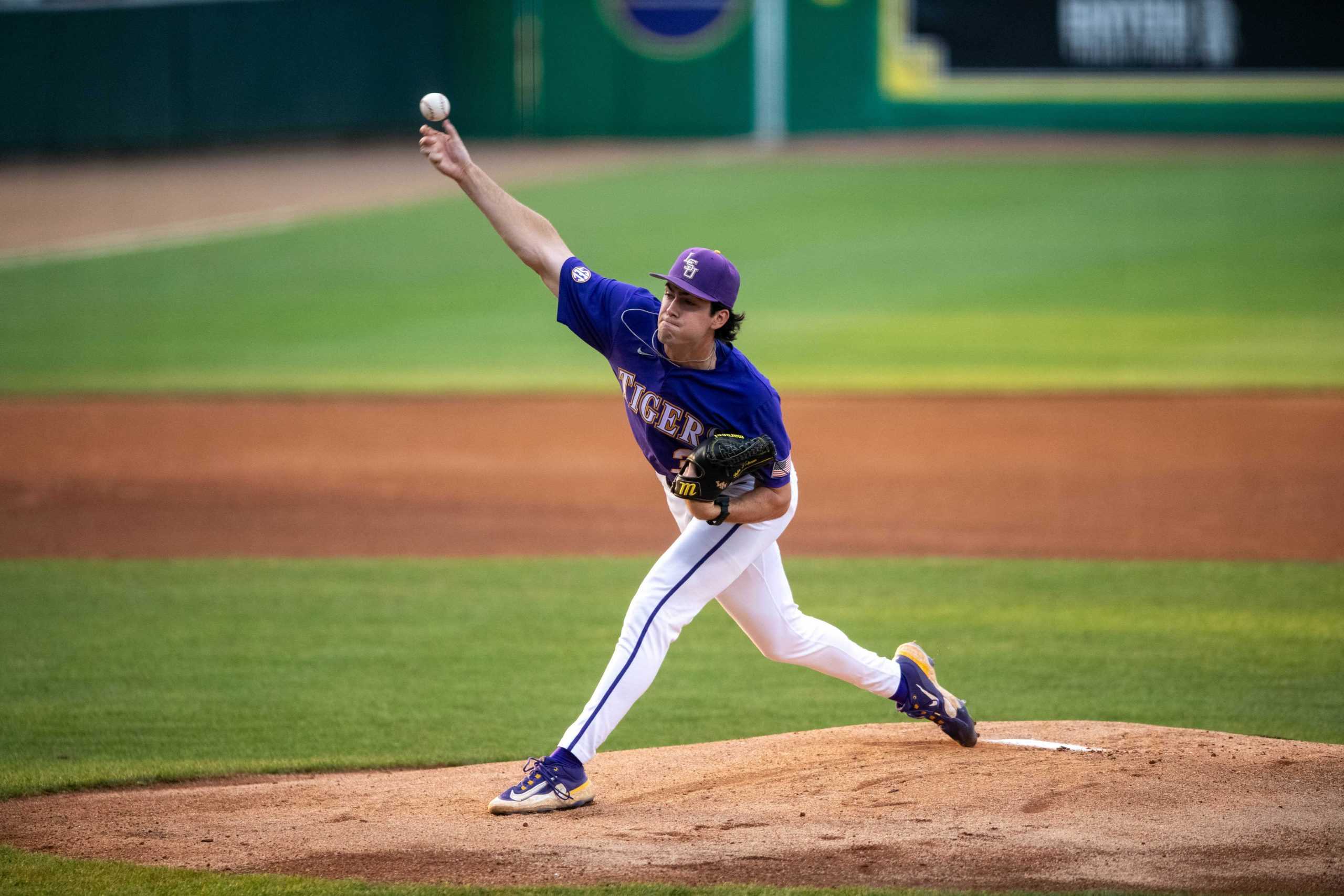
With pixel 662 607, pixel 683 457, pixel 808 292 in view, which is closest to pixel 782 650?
pixel 662 607

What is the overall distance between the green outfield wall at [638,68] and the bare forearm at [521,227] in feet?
70.8

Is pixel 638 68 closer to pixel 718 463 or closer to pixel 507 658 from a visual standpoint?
pixel 507 658

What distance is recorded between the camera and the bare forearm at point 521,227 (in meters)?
4.75

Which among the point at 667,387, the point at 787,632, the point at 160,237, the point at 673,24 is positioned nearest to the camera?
the point at 667,387

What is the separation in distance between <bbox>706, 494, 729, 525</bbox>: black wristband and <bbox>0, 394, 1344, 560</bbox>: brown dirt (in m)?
3.85

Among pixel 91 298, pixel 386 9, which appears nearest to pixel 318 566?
pixel 91 298

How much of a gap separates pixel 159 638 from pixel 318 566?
1.26m

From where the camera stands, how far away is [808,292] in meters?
16.6

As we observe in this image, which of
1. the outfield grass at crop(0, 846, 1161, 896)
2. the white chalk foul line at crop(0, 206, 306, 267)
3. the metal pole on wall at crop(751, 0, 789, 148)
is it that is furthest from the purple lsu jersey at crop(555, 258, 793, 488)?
the metal pole on wall at crop(751, 0, 789, 148)

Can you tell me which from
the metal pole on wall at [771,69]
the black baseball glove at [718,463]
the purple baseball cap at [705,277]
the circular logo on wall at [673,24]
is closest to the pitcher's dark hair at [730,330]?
the purple baseball cap at [705,277]

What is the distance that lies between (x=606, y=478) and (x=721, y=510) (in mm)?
5455

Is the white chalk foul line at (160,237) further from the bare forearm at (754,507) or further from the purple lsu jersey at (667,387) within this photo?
the bare forearm at (754,507)

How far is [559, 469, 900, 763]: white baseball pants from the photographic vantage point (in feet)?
14.6

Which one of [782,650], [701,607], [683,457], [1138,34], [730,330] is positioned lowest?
[782,650]
